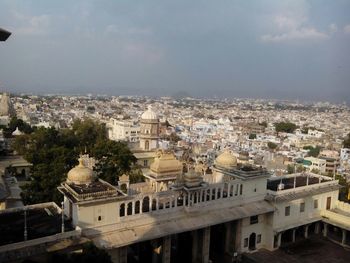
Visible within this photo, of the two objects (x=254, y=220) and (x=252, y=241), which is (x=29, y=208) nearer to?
(x=254, y=220)

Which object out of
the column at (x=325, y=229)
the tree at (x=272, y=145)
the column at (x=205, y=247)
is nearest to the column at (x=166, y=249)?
the column at (x=205, y=247)

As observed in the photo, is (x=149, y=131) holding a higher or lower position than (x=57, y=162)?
higher

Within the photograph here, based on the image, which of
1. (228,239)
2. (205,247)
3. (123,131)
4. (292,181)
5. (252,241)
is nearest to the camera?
(205,247)

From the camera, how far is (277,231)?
24.8 m

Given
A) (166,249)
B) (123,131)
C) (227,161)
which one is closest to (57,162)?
(166,249)

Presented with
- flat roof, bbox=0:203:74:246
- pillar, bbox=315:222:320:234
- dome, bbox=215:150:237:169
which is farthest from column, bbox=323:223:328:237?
flat roof, bbox=0:203:74:246

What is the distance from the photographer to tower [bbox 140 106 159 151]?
46.7m

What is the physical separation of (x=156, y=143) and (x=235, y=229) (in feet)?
84.1

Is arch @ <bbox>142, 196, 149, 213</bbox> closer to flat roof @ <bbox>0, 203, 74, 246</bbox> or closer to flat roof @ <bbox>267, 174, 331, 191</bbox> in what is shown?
flat roof @ <bbox>0, 203, 74, 246</bbox>

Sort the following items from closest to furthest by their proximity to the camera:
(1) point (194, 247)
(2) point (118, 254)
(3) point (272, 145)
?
(2) point (118, 254) → (1) point (194, 247) → (3) point (272, 145)

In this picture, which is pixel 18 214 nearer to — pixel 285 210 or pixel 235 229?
pixel 235 229

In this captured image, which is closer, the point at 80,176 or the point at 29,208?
the point at 80,176

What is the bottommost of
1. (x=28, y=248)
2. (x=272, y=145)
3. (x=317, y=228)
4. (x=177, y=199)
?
(x=272, y=145)

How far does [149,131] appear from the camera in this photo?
47406mm
